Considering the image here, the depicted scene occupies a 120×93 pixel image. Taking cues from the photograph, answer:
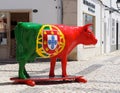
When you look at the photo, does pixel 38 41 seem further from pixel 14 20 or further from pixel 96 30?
pixel 96 30

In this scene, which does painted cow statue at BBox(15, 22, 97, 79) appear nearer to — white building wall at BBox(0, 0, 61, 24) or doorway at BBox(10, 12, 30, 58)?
white building wall at BBox(0, 0, 61, 24)

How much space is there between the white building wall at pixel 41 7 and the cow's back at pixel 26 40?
8.17m

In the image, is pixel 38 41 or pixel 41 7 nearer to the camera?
pixel 38 41

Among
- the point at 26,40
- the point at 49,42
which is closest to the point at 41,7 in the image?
the point at 26,40

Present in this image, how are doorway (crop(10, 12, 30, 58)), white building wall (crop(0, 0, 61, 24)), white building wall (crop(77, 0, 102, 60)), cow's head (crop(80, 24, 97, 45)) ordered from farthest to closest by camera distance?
doorway (crop(10, 12, 30, 58)), white building wall (crop(77, 0, 102, 60)), white building wall (crop(0, 0, 61, 24)), cow's head (crop(80, 24, 97, 45))

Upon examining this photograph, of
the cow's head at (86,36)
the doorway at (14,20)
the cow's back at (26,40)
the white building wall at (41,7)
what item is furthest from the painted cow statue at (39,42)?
the doorway at (14,20)

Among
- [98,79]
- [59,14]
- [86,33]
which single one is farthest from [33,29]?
[59,14]

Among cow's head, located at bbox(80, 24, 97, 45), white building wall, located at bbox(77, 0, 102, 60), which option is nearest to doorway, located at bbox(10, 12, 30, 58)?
white building wall, located at bbox(77, 0, 102, 60)

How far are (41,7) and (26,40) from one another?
28.1 feet

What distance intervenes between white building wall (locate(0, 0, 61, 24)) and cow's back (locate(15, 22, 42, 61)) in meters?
8.17

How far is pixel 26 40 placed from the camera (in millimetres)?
11211

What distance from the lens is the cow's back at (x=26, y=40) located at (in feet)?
36.7

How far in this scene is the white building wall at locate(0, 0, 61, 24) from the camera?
19438 millimetres

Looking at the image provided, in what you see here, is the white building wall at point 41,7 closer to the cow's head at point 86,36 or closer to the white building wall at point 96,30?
the white building wall at point 96,30
